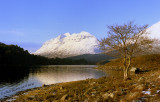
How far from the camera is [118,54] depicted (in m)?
29.5

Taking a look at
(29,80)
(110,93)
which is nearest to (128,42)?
(110,93)

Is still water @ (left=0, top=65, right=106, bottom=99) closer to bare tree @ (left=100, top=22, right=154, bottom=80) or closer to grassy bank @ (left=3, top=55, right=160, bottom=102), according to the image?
grassy bank @ (left=3, top=55, right=160, bottom=102)

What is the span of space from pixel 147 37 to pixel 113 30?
23.2 ft

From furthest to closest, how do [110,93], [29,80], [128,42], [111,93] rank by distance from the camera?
[29,80] < [128,42] < [110,93] < [111,93]

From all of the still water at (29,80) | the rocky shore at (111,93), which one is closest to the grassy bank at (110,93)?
the rocky shore at (111,93)

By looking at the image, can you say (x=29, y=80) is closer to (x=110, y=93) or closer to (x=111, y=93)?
(x=110, y=93)

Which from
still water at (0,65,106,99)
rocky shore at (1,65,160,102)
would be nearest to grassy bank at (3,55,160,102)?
rocky shore at (1,65,160,102)

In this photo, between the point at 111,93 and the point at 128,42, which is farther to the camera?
the point at 128,42

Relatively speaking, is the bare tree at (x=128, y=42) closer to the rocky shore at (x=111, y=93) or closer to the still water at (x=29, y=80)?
the rocky shore at (x=111, y=93)

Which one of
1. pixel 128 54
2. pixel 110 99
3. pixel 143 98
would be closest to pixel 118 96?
pixel 110 99

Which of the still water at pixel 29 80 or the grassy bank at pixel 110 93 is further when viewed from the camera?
the still water at pixel 29 80

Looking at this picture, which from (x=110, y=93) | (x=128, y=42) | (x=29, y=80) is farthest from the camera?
(x=29, y=80)

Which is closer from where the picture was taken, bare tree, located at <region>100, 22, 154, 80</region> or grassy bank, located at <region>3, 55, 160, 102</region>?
grassy bank, located at <region>3, 55, 160, 102</region>

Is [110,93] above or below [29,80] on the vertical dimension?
above
